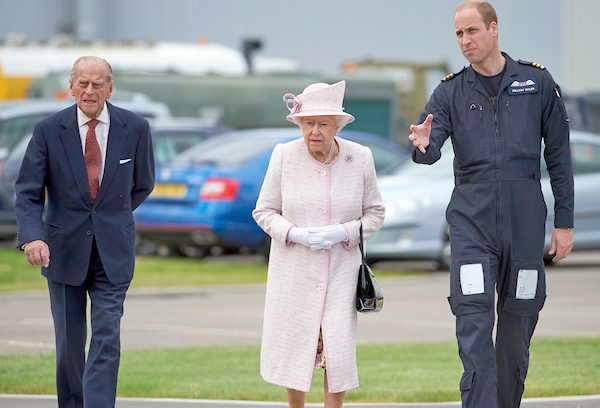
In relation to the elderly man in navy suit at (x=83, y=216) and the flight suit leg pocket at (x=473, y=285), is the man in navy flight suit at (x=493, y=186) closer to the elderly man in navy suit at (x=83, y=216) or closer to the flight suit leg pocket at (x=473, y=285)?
the flight suit leg pocket at (x=473, y=285)

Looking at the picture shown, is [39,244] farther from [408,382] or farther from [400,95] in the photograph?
[400,95]

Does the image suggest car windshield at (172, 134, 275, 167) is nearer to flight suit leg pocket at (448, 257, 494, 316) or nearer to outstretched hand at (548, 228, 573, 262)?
outstretched hand at (548, 228, 573, 262)

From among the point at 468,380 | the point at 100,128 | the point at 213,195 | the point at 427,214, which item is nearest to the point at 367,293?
the point at 468,380

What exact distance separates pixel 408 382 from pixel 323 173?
81.0 inches

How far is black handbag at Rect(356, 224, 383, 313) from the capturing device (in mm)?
5379

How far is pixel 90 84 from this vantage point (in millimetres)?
5543

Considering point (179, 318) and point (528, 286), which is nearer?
point (528, 286)

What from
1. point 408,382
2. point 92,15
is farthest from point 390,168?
point 92,15

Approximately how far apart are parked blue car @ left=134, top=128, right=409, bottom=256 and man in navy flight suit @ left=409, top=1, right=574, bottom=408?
8764 mm

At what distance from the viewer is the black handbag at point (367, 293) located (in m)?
5.38

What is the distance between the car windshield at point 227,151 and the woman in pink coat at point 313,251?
29.1 ft

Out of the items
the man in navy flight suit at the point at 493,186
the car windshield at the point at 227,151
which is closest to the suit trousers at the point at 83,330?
the man in navy flight suit at the point at 493,186

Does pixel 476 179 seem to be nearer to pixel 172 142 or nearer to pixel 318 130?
pixel 318 130

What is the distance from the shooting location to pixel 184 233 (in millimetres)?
14516
